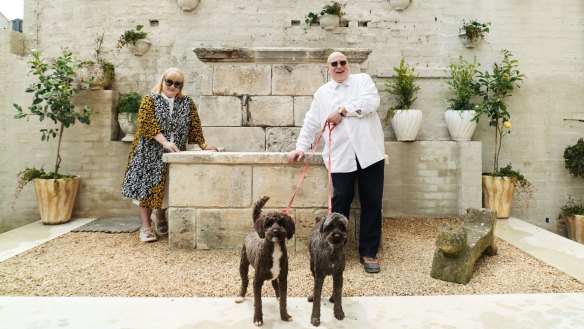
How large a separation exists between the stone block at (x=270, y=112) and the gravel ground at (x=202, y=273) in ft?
5.71

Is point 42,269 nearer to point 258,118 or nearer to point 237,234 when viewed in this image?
point 237,234

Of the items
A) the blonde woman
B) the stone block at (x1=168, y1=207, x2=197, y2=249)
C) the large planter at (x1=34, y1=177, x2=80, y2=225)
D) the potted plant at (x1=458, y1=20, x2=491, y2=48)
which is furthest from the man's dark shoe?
the potted plant at (x1=458, y1=20, x2=491, y2=48)

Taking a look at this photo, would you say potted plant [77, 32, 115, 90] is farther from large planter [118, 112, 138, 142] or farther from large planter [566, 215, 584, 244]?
large planter [566, 215, 584, 244]

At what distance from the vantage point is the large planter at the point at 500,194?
5.30 metres

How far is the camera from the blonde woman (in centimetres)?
385

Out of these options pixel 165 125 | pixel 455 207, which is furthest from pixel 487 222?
pixel 165 125

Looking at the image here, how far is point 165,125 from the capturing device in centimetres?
391

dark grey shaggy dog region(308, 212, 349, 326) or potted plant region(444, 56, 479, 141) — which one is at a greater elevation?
potted plant region(444, 56, 479, 141)

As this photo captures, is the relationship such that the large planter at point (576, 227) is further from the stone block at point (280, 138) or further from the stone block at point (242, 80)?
the stone block at point (242, 80)

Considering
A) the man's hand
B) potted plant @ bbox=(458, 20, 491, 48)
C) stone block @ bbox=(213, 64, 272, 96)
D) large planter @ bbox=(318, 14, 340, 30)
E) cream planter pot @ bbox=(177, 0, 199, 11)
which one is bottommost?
the man's hand

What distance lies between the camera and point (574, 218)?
5633mm

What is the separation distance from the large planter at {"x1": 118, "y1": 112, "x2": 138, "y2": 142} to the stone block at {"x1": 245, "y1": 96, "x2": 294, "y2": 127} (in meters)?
1.88

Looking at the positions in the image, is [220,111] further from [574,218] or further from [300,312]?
[574,218]

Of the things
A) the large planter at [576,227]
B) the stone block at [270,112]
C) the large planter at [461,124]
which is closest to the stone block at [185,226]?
the stone block at [270,112]
